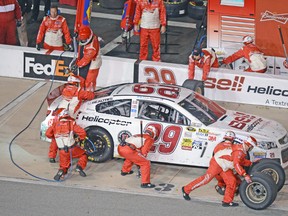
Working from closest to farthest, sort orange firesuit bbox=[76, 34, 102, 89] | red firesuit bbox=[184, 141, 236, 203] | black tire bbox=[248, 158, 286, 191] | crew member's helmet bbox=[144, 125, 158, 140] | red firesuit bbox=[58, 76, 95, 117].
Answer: red firesuit bbox=[184, 141, 236, 203]
black tire bbox=[248, 158, 286, 191]
crew member's helmet bbox=[144, 125, 158, 140]
red firesuit bbox=[58, 76, 95, 117]
orange firesuit bbox=[76, 34, 102, 89]

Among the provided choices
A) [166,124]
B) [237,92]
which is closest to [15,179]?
[166,124]

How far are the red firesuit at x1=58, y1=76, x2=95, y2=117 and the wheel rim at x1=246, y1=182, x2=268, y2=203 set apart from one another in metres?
3.63

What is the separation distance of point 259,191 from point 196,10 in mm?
10320

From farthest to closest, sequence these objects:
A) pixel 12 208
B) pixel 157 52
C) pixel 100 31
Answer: pixel 100 31
pixel 157 52
pixel 12 208

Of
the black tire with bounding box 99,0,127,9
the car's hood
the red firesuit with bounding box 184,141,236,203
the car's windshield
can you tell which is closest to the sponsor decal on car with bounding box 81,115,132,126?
the car's windshield

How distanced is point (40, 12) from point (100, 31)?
217 cm

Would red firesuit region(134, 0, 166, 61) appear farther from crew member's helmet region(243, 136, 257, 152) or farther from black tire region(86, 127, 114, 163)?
crew member's helmet region(243, 136, 257, 152)

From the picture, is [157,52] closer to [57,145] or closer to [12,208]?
[57,145]

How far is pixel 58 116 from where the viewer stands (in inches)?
669

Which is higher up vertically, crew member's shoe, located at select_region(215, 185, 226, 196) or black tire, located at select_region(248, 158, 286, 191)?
black tire, located at select_region(248, 158, 286, 191)

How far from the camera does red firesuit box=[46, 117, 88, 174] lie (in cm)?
1662

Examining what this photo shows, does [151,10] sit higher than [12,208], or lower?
higher

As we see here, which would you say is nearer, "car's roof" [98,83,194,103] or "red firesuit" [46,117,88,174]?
"red firesuit" [46,117,88,174]

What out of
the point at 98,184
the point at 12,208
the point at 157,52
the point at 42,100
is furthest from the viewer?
the point at 157,52
